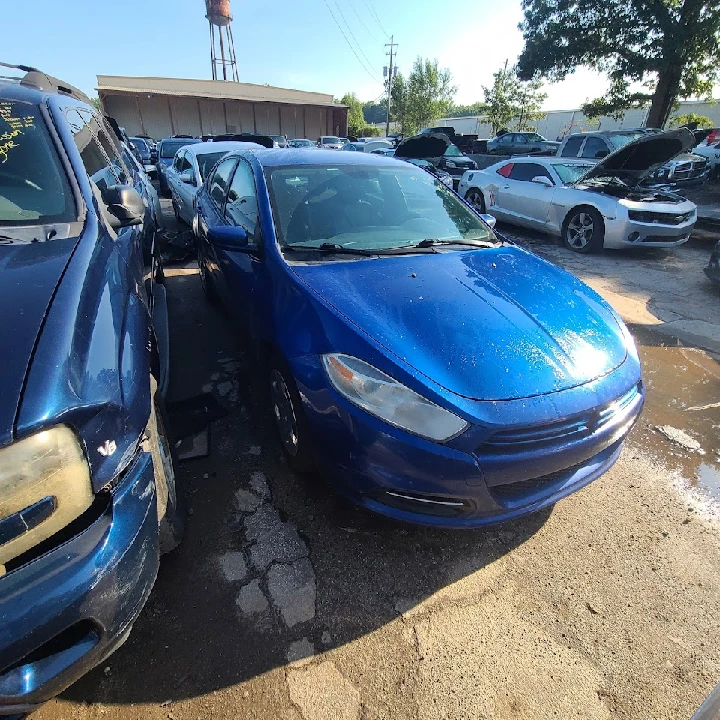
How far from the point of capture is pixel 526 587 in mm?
1990

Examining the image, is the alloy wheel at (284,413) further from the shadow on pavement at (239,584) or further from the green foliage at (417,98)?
the green foliage at (417,98)

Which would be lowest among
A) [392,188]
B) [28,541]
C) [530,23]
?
[28,541]

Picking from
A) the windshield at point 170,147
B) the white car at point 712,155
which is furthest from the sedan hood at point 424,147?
the white car at point 712,155

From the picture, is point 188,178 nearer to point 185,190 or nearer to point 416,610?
point 185,190

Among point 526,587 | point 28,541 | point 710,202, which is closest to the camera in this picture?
point 28,541

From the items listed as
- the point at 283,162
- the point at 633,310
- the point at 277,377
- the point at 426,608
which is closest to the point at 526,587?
the point at 426,608

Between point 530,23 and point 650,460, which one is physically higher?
point 530,23

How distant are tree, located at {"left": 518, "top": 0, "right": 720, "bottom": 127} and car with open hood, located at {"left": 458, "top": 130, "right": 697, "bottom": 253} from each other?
10.6 meters

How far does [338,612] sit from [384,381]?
96cm

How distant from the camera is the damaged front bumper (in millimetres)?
1076

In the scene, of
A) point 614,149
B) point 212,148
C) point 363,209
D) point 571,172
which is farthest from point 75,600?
point 614,149

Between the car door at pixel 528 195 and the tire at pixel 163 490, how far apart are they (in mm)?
7599

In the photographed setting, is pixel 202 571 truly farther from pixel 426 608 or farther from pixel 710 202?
pixel 710 202

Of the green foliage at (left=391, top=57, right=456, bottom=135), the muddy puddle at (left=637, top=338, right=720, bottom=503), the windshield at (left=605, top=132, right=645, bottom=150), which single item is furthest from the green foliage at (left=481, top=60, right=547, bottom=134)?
the muddy puddle at (left=637, top=338, right=720, bottom=503)
